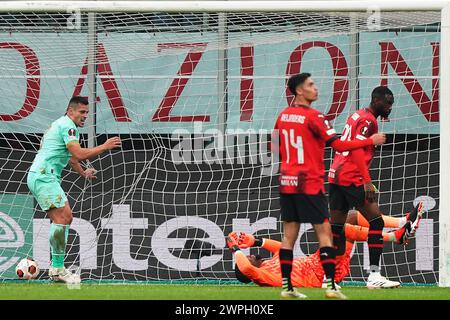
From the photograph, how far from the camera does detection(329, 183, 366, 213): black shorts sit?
11.5 meters

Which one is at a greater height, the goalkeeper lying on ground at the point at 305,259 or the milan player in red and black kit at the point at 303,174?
the milan player in red and black kit at the point at 303,174

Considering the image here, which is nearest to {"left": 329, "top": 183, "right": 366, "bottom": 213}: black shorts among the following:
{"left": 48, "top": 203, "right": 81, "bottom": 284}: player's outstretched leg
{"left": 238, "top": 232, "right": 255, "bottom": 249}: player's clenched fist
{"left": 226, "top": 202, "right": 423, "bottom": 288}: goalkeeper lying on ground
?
{"left": 226, "top": 202, "right": 423, "bottom": 288}: goalkeeper lying on ground

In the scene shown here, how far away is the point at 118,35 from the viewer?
42.5ft

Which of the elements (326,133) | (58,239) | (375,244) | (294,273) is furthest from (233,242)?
(326,133)

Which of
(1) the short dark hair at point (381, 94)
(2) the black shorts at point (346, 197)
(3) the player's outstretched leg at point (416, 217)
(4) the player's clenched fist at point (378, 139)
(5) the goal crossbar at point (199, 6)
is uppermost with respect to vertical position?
(5) the goal crossbar at point (199, 6)

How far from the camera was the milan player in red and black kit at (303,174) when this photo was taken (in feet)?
31.5

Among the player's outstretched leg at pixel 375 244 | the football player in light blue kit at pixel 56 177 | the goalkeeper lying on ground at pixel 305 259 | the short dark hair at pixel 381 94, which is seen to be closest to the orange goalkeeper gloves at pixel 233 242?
the goalkeeper lying on ground at pixel 305 259

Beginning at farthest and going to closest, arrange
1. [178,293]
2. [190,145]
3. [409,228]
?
[190,145] → [409,228] → [178,293]

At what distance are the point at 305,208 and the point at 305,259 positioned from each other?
247cm

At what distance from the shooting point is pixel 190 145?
13.7 meters

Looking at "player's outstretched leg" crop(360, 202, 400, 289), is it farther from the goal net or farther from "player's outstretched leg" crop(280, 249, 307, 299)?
"player's outstretched leg" crop(280, 249, 307, 299)

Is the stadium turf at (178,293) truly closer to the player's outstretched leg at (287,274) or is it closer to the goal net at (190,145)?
the player's outstretched leg at (287,274)

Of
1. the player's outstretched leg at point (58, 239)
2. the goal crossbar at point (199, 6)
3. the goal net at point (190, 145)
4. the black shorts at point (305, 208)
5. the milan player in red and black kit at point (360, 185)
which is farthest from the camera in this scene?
the goal net at point (190, 145)

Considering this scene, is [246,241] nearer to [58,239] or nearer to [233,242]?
[233,242]
